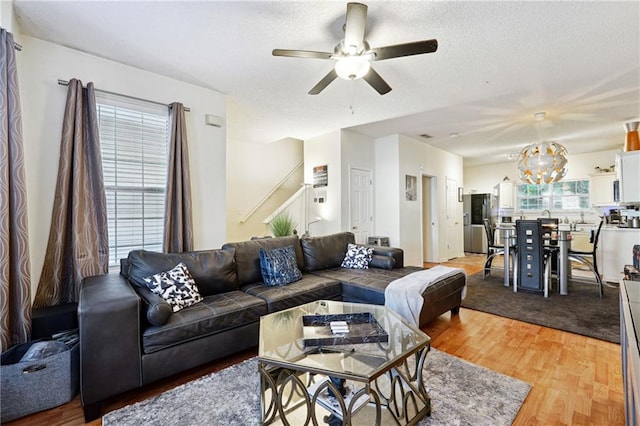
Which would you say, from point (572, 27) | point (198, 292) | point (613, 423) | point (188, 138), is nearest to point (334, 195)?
point (188, 138)

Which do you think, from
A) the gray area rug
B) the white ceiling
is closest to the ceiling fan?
the white ceiling

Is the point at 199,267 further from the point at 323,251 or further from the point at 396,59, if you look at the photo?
the point at 396,59

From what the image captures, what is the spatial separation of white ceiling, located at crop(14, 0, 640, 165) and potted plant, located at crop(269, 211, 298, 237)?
5.90 feet

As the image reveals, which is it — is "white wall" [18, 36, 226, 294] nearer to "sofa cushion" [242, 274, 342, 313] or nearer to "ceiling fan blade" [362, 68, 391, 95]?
"sofa cushion" [242, 274, 342, 313]

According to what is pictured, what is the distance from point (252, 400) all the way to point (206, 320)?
2.11ft

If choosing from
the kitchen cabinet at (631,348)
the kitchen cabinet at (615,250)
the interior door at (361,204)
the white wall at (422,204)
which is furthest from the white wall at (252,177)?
the kitchen cabinet at (615,250)

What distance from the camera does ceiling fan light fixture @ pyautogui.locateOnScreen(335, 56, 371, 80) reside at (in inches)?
86.9

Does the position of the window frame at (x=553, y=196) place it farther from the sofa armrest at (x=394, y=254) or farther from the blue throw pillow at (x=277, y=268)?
the blue throw pillow at (x=277, y=268)

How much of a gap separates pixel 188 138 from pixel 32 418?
8.99ft

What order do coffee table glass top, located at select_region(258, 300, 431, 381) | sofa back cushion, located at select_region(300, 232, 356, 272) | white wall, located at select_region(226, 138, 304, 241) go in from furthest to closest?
white wall, located at select_region(226, 138, 304, 241), sofa back cushion, located at select_region(300, 232, 356, 272), coffee table glass top, located at select_region(258, 300, 431, 381)

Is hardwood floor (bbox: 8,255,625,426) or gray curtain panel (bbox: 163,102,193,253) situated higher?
gray curtain panel (bbox: 163,102,193,253)

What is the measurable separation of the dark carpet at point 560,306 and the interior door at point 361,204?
207 centimetres

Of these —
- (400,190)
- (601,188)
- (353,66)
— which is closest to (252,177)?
(400,190)

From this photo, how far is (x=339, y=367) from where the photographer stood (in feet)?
4.48
